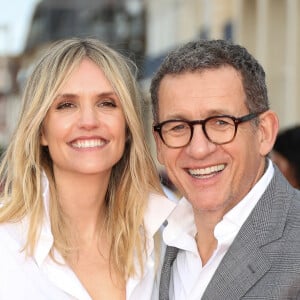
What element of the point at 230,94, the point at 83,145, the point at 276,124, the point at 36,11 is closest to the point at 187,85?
the point at 230,94

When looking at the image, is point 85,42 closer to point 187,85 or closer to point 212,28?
point 187,85

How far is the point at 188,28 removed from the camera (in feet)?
80.5

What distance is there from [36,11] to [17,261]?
55032 millimetres

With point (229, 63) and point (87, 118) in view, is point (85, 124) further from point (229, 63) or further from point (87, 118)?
Answer: point (229, 63)

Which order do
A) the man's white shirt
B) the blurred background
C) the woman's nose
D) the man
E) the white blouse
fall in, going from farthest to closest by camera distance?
1. the blurred background
2. the woman's nose
3. the white blouse
4. the man's white shirt
5. the man

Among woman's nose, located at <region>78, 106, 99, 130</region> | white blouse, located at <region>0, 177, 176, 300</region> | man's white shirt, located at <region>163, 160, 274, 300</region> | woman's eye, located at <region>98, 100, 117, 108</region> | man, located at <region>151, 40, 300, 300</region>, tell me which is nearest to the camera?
man, located at <region>151, 40, 300, 300</region>

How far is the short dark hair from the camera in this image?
3.34m

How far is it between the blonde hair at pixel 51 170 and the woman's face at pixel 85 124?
0.14ft

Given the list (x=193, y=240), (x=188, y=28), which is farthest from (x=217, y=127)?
(x=188, y=28)

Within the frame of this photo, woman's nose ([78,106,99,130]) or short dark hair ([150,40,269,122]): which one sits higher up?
short dark hair ([150,40,269,122])

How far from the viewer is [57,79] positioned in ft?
12.9

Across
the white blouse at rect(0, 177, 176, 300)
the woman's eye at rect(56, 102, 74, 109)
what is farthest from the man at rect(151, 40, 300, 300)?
the woman's eye at rect(56, 102, 74, 109)

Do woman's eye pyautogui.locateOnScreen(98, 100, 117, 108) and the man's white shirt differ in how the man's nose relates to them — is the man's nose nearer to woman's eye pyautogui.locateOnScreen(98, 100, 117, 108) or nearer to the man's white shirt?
the man's white shirt

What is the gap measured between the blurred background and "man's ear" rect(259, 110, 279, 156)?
49.4 inches
